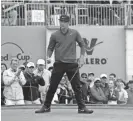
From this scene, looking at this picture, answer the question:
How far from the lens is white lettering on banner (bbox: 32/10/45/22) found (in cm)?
2195

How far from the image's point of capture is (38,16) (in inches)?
864

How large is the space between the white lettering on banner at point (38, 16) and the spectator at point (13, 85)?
7769mm

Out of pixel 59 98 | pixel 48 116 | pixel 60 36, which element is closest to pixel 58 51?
pixel 60 36

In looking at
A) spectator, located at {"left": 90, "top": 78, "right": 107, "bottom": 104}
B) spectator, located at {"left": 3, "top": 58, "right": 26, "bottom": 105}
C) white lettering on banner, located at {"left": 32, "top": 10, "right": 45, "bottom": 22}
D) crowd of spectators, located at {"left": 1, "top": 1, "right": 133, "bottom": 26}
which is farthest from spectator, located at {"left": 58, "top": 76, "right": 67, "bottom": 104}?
white lettering on banner, located at {"left": 32, "top": 10, "right": 45, "bottom": 22}

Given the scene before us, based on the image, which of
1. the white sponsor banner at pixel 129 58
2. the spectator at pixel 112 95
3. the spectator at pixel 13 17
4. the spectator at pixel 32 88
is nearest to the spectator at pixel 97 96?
the spectator at pixel 112 95

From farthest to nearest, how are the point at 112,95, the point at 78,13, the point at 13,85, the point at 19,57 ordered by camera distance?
the point at 78,13 < the point at 19,57 < the point at 112,95 < the point at 13,85

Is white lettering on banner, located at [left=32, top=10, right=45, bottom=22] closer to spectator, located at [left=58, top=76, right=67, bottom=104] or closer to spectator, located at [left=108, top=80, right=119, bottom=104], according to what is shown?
spectator, located at [left=108, top=80, right=119, bottom=104]

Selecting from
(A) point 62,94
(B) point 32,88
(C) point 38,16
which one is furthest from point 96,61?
(B) point 32,88

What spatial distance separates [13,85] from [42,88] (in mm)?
1336

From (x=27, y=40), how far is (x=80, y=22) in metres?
2.27

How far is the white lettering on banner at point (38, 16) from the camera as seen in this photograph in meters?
22.0

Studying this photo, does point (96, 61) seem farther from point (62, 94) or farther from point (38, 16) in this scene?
point (62, 94)

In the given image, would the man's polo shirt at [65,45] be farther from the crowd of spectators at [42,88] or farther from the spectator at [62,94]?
the spectator at [62,94]

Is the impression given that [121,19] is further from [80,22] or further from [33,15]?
[33,15]
